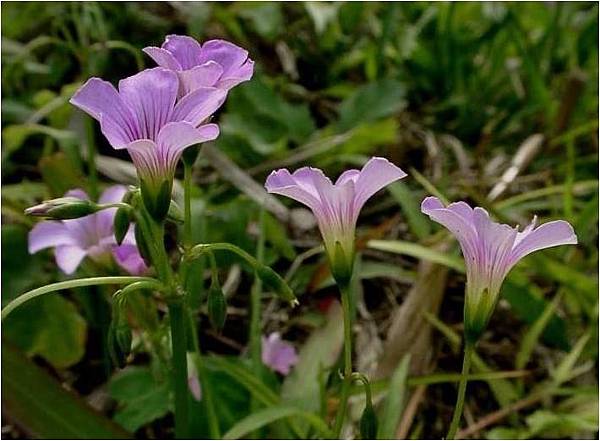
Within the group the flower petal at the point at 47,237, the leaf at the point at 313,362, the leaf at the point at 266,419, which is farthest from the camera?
the leaf at the point at 313,362

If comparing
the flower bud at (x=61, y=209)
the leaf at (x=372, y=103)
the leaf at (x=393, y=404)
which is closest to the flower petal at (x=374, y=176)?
the flower bud at (x=61, y=209)

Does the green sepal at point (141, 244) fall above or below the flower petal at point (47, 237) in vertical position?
above

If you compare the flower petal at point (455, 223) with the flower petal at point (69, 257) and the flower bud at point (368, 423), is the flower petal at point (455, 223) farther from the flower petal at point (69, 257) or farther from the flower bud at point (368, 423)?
the flower petal at point (69, 257)

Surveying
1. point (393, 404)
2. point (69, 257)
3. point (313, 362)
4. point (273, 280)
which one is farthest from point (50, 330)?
point (273, 280)

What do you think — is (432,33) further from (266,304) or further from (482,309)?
(482,309)

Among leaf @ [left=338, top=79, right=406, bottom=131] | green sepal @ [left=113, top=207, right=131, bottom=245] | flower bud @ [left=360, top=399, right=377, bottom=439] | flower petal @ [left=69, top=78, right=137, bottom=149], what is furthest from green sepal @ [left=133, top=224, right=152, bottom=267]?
leaf @ [left=338, top=79, right=406, bottom=131]

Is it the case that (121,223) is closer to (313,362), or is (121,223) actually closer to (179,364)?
(179,364)
